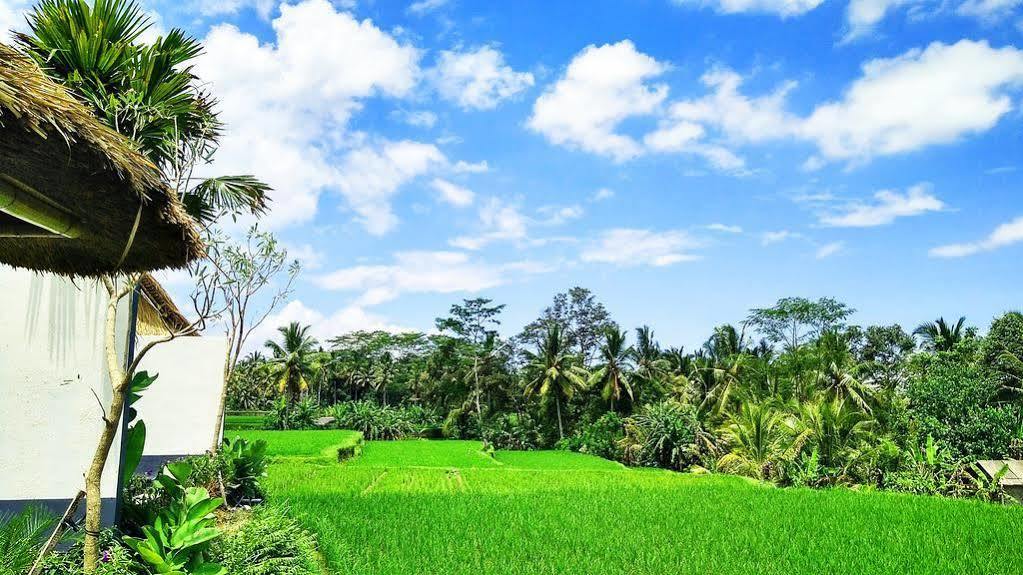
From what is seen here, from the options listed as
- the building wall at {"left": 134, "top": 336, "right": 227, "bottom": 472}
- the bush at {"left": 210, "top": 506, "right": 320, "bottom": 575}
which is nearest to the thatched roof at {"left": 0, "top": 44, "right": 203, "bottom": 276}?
the bush at {"left": 210, "top": 506, "right": 320, "bottom": 575}

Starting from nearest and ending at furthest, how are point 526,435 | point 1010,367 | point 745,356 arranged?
point 1010,367 → point 745,356 → point 526,435

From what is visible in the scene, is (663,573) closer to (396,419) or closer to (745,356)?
(745,356)

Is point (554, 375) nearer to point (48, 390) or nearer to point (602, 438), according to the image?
point (602, 438)

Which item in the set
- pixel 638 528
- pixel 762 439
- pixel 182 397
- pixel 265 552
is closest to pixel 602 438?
pixel 762 439

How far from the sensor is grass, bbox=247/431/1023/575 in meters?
6.45

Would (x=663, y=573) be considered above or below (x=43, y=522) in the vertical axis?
below

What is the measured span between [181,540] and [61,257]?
2.16 m

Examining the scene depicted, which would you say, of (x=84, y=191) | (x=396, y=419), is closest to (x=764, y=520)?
(x=84, y=191)

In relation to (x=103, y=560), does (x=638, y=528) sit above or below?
below

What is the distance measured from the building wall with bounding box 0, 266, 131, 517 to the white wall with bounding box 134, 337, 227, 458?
5.29 meters

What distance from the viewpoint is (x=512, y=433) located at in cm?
2830

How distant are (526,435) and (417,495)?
1740 centimetres

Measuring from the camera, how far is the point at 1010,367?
51.7ft

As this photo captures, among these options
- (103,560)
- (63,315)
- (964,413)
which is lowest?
→ (103,560)
